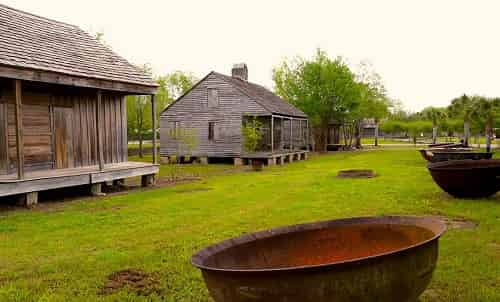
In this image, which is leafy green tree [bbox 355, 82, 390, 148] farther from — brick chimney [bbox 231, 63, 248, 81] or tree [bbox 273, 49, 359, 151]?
brick chimney [bbox 231, 63, 248, 81]

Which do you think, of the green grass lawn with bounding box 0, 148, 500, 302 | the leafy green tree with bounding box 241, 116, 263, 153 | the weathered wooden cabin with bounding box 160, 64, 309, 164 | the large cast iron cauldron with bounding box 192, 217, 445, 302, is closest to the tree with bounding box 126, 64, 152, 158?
the weathered wooden cabin with bounding box 160, 64, 309, 164

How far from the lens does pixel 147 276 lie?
→ 5602mm

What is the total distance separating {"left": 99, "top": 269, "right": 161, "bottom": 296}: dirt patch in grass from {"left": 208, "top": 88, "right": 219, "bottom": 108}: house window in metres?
22.5

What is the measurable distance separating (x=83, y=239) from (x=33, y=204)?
4.75 metres

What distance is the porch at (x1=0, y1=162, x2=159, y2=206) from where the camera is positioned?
1085cm

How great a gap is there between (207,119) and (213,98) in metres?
1.43

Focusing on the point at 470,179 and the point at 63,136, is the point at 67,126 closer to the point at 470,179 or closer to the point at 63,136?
the point at 63,136

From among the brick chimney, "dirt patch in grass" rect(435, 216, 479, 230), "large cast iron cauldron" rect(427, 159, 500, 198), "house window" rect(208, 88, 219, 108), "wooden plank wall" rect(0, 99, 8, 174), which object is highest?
the brick chimney

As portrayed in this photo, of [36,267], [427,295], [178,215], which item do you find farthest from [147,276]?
[178,215]

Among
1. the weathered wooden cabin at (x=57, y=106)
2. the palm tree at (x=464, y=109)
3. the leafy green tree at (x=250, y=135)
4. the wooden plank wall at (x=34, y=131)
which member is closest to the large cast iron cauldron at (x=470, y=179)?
the weathered wooden cabin at (x=57, y=106)

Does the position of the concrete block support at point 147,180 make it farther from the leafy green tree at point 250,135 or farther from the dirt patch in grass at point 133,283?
the leafy green tree at point 250,135

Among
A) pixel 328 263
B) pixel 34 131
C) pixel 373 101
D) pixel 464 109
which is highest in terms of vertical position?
pixel 373 101

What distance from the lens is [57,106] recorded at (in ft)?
44.9

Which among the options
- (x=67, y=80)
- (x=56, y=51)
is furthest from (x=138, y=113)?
(x=67, y=80)
